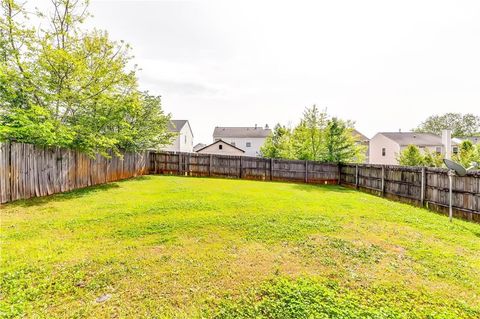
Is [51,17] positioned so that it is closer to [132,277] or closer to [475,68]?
[132,277]

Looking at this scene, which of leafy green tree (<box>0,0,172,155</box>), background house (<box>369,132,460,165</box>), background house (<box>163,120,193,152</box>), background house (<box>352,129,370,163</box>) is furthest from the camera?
background house (<box>369,132,460,165</box>)

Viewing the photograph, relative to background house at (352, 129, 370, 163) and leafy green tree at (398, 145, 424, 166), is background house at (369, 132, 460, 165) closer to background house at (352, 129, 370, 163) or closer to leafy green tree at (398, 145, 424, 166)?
background house at (352, 129, 370, 163)

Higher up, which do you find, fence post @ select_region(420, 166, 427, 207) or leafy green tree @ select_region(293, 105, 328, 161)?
leafy green tree @ select_region(293, 105, 328, 161)

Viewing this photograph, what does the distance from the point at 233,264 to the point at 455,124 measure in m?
60.3

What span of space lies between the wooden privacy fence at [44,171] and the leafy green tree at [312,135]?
12.7 metres

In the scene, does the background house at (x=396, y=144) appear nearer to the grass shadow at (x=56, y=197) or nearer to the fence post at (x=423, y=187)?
the fence post at (x=423, y=187)

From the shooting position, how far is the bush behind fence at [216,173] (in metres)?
6.95

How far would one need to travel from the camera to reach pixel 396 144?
97.6ft

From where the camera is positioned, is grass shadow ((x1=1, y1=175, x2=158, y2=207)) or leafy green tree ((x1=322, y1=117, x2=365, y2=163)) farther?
leafy green tree ((x1=322, y1=117, x2=365, y2=163))

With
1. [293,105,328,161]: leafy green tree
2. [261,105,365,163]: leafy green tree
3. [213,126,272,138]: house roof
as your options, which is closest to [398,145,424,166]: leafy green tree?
[261,105,365,163]: leafy green tree

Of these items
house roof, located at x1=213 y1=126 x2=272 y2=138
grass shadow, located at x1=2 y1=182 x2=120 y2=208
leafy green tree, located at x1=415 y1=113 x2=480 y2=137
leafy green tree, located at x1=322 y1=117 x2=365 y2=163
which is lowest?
grass shadow, located at x1=2 y1=182 x2=120 y2=208

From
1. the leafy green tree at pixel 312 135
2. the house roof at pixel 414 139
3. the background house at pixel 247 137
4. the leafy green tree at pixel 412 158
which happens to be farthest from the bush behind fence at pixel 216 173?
the background house at pixel 247 137

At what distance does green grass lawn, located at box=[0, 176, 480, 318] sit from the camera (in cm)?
255

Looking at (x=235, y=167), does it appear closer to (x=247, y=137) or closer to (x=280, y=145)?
(x=280, y=145)
